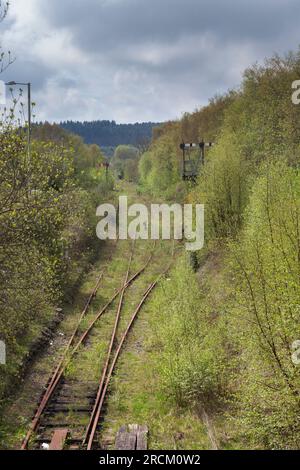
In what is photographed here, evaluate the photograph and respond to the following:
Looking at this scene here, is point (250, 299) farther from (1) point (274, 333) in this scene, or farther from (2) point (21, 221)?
(2) point (21, 221)

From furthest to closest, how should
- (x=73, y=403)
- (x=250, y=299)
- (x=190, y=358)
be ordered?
(x=190, y=358) → (x=73, y=403) → (x=250, y=299)

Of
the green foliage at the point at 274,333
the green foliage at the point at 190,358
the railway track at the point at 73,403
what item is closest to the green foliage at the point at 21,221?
the railway track at the point at 73,403

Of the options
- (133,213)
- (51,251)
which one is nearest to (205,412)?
(51,251)

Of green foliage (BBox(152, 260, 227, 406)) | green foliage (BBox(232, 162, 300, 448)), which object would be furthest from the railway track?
green foliage (BBox(232, 162, 300, 448))

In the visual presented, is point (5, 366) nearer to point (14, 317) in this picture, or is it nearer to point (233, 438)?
point (14, 317)

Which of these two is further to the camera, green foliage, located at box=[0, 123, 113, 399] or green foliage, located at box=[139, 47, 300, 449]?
green foliage, located at box=[0, 123, 113, 399]

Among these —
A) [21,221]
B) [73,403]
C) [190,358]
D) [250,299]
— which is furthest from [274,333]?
[21,221]

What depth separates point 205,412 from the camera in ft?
38.2

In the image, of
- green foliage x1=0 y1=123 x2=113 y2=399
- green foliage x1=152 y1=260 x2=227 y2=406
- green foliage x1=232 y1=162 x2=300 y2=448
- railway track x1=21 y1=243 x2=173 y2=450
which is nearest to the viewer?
green foliage x1=232 y1=162 x2=300 y2=448

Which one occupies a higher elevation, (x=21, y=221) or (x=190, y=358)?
(x=21, y=221)

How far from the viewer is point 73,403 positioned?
12.4 metres

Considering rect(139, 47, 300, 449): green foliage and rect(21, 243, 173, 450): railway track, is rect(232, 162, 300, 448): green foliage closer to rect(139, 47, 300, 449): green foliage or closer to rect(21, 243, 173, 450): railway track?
rect(139, 47, 300, 449): green foliage

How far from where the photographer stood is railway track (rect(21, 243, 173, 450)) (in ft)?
34.7

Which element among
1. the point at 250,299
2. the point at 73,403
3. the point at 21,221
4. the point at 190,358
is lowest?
the point at 73,403
